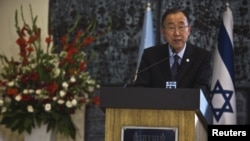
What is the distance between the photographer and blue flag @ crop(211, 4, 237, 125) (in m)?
5.79

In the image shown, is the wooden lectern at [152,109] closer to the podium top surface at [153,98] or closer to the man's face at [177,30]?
the podium top surface at [153,98]

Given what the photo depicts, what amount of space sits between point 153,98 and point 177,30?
112 cm

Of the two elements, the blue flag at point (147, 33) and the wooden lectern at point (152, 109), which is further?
the blue flag at point (147, 33)

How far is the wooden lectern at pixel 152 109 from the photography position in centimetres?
339

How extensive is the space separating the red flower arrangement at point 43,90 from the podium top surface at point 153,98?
1058 mm

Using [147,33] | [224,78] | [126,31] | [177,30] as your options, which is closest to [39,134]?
[177,30]

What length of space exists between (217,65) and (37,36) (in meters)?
1.99

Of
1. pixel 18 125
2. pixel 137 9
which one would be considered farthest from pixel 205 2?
pixel 18 125

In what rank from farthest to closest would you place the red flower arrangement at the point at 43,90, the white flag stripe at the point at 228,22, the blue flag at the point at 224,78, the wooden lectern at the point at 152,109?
the white flag stripe at the point at 228,22, the blue flag at the point at 224,78, the red flower arrangement at the point at 43,90, the wooden lectern at the point at 152,109

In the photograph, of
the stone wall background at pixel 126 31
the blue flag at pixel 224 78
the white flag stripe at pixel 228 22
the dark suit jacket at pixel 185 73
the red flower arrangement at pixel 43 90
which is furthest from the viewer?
the stone wall background at pixel 126 31

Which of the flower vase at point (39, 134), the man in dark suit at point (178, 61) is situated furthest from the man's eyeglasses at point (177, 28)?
the flower vase at point (39, 134)

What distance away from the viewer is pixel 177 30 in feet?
14.5

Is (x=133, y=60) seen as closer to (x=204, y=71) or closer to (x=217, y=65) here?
(x=217, y=65)

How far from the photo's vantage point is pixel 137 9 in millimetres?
6711
